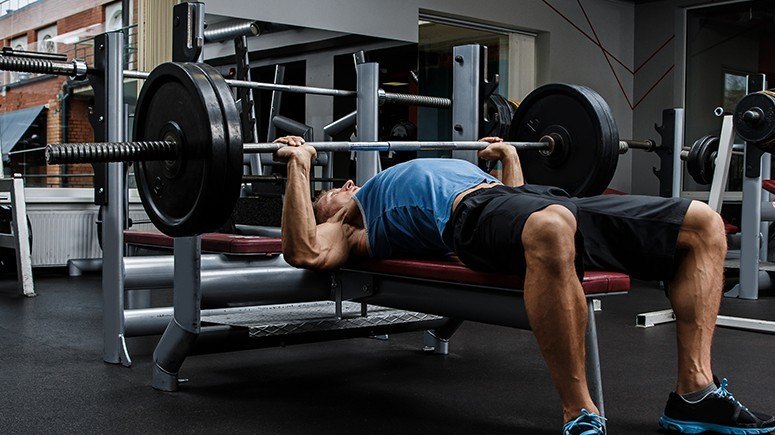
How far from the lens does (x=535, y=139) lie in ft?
9.73

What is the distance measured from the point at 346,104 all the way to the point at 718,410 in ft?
15.2

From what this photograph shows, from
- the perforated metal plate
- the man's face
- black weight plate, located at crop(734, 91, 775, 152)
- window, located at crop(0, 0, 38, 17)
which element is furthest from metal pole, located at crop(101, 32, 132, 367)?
window, located at crop(0, 0, 38, 17)

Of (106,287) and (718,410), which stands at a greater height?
(106,287)

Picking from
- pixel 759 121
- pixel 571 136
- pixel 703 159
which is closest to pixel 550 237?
pixel 571 136

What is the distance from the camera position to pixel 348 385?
2475 millimetres

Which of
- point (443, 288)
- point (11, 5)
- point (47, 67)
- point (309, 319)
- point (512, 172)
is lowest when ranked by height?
point (309, 319)

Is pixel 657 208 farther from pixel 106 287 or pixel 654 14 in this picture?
pixel 654 14

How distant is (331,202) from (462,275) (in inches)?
24.9

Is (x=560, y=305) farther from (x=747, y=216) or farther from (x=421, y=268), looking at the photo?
(x=747, y=216)

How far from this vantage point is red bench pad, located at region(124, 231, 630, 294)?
73.7 inches

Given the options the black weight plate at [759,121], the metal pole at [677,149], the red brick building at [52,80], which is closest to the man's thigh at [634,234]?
the black weight plate at [759,121]

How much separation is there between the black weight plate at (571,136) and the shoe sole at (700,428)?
943 millimetres

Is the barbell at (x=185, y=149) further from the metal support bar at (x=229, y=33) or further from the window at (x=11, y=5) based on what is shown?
the window at (x=11, y=5)

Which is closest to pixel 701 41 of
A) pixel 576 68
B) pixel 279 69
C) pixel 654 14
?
pixel 654 14
